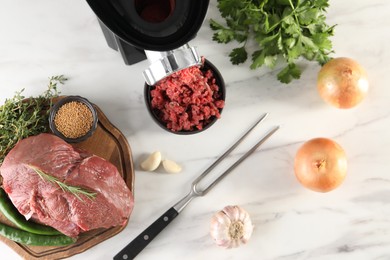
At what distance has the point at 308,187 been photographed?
1.71 meters

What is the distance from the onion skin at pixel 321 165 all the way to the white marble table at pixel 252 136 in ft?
0.38

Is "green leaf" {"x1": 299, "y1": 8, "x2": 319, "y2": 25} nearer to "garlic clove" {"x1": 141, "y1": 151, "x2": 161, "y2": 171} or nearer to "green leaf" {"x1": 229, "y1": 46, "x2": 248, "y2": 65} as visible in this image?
"green leaf" {"x1": 229, "y1": 46, "x2": 248, "y2": 65}

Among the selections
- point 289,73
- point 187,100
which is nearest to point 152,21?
point 187,100

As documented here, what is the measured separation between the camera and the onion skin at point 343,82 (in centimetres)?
167

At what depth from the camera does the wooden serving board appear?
1.70 m

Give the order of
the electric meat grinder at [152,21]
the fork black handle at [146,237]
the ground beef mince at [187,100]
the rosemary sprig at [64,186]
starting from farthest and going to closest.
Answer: the fork black handle at [146,237] → the ground beef mince at [187,100] → the rosemary sprig at [64,186] → the electric meat grinder at [152,21]

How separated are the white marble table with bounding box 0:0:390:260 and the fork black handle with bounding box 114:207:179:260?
38 mm

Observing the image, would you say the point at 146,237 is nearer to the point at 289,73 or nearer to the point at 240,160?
the point at 240,160

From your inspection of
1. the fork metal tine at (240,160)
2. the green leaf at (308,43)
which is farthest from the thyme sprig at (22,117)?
the green leaf at (308,43)

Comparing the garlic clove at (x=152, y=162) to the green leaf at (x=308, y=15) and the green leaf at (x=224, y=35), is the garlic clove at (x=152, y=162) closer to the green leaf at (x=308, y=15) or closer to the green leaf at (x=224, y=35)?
the green leaf at (x=224, y=35)

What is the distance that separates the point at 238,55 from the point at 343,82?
0.36 metres

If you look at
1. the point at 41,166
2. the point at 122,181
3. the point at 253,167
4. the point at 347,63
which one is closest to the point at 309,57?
the point at 347,63

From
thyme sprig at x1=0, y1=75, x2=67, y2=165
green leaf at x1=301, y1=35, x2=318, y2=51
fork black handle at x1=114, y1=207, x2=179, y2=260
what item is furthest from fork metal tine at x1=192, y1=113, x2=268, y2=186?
thyme sprig at x1=0, y1=75, x2=67, y2=165

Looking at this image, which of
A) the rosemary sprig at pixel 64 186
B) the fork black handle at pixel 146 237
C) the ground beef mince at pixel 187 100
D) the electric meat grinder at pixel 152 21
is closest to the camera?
the electric meat grinder at pixel 152 21
